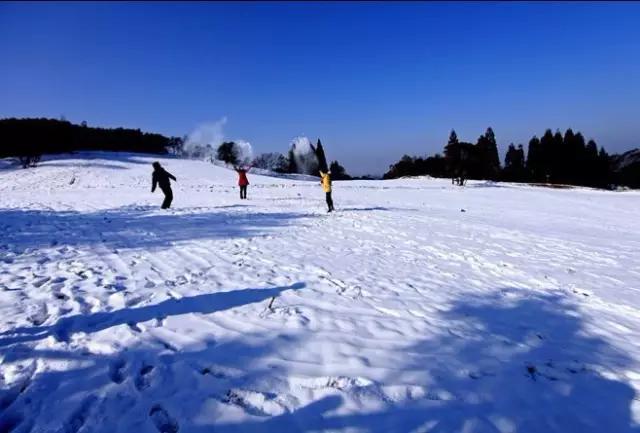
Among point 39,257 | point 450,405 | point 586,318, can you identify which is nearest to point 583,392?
point 450,405

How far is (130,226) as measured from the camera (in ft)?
41.0

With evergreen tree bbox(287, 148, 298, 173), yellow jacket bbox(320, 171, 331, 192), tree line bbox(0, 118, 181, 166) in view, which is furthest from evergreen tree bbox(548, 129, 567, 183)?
tree line bbox(0, 118, 181, 166)

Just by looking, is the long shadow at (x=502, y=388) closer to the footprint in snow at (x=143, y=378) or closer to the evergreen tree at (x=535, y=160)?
the footprint in snow at (x=143, y=378)

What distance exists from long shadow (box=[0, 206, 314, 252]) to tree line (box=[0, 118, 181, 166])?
51271 millimetres

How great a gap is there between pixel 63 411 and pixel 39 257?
624 centimetres

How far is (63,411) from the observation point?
3.23 meters

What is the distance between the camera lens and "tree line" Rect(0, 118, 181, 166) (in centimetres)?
5603

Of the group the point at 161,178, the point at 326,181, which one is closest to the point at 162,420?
the point at 326,181

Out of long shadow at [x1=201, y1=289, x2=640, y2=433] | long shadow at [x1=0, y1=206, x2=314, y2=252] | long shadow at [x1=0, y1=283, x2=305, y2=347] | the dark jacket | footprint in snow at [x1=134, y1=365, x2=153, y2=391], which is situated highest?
the dark jacket

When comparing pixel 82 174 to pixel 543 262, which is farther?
pixel 82 174

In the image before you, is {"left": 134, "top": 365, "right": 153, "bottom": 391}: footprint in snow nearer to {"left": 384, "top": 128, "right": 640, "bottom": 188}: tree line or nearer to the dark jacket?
the dark jacket

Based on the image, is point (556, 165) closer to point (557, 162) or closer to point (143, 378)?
point (557, 162)

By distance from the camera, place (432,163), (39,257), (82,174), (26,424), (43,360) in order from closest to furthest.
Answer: (26,424) → (43,360) → (39,257) → (82,174) → (432,163)

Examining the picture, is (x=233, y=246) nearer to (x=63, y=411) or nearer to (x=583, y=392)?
(x=63, y=411)
